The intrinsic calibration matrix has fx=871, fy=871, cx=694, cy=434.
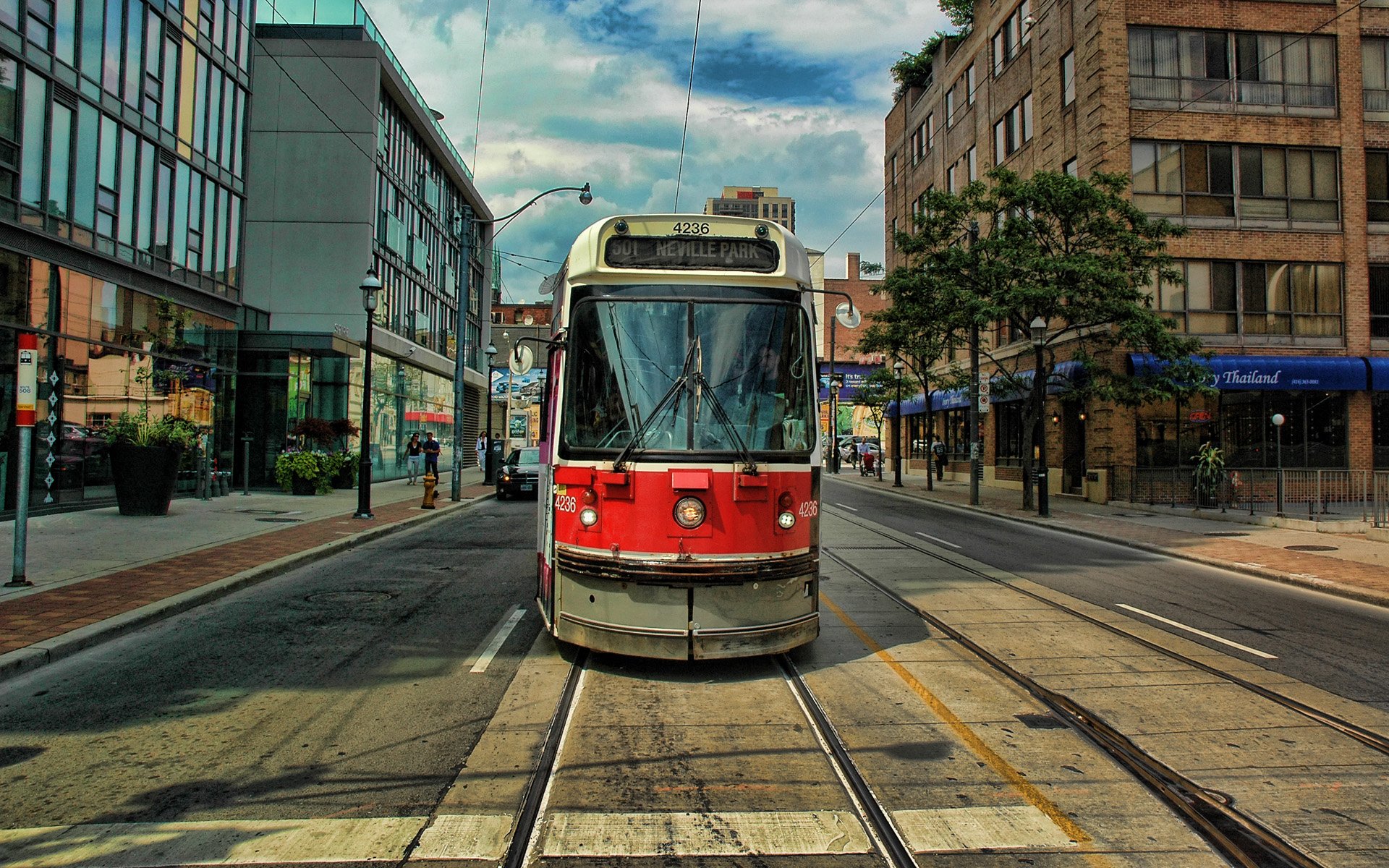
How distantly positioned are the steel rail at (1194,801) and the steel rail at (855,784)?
140cm

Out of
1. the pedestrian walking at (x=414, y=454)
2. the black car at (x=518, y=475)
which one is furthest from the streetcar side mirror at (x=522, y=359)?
the pedestrian walking at (x=414, y=454)

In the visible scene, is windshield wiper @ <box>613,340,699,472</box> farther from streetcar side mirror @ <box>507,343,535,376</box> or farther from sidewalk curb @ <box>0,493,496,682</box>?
sidewalk curb @ <box>0,493,496,682</box>

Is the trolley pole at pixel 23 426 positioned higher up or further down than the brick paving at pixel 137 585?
higher up

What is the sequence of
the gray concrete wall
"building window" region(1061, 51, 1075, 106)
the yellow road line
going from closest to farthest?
1. the yellow road line
2. "building window" region(1061, 51, 1075, 106)
3. the gray concrete wall

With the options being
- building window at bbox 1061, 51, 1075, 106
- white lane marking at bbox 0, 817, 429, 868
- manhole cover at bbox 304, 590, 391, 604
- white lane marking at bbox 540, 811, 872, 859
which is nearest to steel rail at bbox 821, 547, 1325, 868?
white lane marking at bbox 540, 811, 872, 859

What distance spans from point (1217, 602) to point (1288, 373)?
775 inches

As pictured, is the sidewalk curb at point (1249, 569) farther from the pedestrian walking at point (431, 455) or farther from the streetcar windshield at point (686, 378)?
the pedestrian walking at point (431, 455)

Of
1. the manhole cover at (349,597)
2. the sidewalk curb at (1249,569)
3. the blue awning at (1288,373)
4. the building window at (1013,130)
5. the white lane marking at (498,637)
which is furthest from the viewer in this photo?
the building window at (1013,130)

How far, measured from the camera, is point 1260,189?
88.6ft

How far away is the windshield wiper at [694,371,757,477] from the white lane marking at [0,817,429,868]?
3.10 meters

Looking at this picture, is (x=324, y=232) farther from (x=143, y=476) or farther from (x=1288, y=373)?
(x=1288, y=373)

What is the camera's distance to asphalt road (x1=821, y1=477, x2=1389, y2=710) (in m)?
7.25

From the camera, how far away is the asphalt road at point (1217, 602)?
7250mm

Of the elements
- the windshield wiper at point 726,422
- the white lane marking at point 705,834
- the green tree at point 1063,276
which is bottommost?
the white lane marking at point 705,834
